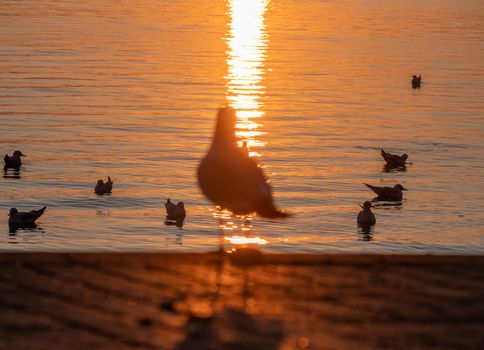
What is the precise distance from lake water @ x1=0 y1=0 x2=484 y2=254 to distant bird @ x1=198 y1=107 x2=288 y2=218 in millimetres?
543

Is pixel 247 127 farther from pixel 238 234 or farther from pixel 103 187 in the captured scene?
pixel 238 234

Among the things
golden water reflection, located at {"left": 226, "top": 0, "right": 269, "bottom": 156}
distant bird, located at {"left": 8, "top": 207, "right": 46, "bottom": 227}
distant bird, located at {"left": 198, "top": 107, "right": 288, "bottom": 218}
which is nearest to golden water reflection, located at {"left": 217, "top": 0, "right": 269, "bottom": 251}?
golden water reflection, located at {"left": 226, "top": 0, "right": 269, "bottom": 156}

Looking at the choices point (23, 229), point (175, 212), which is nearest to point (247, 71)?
point (175, 212)

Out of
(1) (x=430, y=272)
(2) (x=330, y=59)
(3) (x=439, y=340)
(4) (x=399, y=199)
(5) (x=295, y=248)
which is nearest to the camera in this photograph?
(3) (x=439, y=340)

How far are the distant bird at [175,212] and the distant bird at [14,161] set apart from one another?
7.04m

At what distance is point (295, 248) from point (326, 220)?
2978 mm

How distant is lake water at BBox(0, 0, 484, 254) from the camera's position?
81.5 feet

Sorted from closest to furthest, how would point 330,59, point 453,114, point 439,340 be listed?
1. point 439,340
2. point 453,114
3. point 330,59

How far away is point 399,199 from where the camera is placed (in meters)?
28.8

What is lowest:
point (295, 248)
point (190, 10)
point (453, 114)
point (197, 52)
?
point (295, 248)

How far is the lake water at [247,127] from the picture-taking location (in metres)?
24.8

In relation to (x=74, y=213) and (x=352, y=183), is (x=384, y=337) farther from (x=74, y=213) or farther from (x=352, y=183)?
(x=352, y=183)

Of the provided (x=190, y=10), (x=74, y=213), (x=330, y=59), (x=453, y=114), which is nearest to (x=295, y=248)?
(x=74, y=213)

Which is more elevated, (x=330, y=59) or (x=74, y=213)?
(x=330, y=59)
